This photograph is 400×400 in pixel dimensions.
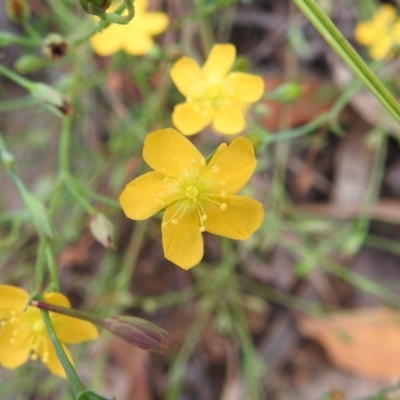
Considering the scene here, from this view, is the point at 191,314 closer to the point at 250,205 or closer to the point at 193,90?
the point at 193,90

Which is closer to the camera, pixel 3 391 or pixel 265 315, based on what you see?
pixel 3 391

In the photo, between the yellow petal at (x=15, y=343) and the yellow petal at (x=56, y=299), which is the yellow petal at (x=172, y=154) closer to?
the yellow petal at (x=56, y=299)

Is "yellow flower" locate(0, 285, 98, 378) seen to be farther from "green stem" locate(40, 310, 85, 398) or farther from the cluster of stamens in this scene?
the cluster of stamens

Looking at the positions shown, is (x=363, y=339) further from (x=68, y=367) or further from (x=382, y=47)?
(x=68, y=367)

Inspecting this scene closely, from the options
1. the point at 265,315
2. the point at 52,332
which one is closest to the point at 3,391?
the point at 265,315

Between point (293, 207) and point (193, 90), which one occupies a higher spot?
point (193, 90)

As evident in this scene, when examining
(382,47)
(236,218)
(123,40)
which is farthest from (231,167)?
(382,47)
